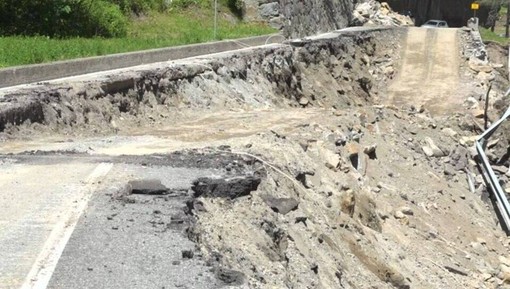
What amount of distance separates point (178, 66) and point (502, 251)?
26.5ft

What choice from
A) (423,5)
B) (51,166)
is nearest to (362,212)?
(51,166)

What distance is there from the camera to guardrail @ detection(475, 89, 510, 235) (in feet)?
62.8

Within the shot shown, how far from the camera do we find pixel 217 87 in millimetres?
20219

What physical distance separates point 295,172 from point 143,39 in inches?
561

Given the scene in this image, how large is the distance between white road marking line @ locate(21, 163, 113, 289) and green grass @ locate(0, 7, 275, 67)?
9.30 metres

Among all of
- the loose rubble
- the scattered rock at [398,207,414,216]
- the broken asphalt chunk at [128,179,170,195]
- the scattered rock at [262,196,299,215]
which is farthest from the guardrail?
the loose rubble

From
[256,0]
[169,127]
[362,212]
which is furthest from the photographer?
[256,0]

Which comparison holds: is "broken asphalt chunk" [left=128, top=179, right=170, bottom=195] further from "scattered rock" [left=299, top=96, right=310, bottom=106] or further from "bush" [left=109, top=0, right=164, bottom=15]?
"bush" [left=109, top=0, right=164, bottom=15]

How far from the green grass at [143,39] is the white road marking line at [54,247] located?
30.5ft

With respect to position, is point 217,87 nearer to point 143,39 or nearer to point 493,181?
point 143,39

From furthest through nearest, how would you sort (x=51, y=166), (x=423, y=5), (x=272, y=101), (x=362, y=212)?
(x=423, y=5) < (x=272, y=101) < (x=362, y=212) < (x=51, y=166)

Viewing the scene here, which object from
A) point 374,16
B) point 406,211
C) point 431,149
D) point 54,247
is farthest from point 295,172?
point 374,16

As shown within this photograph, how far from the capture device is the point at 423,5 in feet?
185

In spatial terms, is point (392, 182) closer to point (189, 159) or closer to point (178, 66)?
point (178, 66)
